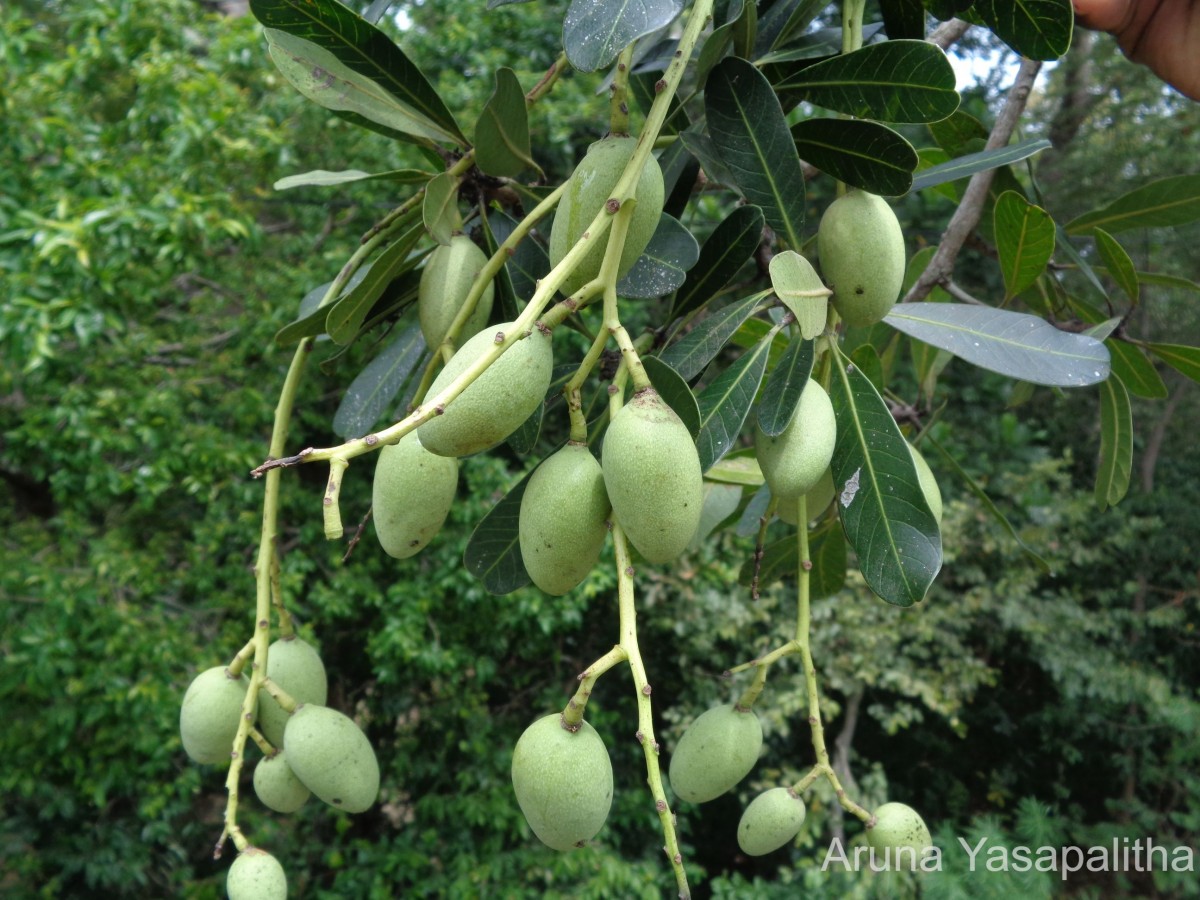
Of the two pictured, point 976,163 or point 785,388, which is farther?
point 976,163

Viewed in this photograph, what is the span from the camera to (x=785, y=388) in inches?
19.5

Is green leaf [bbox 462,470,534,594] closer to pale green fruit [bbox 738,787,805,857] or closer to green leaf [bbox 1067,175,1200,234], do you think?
pale green fruit [bbox 738,787,805,857]

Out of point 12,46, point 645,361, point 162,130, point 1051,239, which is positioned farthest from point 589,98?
point 645,361

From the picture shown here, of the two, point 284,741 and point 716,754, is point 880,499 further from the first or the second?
point 284,741

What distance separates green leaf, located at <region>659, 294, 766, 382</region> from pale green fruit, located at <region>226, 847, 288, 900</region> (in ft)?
1.26

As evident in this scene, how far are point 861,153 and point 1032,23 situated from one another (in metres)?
0.13

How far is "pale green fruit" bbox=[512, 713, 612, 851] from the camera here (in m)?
0.41

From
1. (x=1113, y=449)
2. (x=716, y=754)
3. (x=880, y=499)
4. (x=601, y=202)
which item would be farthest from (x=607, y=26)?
(x=1113, y=449)

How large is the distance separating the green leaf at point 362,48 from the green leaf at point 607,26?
0.55 ft

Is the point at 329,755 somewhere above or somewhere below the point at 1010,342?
below

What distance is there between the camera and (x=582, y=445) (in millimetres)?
444

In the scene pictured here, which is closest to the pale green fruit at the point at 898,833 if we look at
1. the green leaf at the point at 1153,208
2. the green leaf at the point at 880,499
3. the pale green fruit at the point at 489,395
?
the green leaf at the point at 880,499

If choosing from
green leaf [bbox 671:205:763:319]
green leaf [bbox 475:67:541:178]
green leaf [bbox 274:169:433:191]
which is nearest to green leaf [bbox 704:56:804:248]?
green leaf [bbox 671:205:763:319]

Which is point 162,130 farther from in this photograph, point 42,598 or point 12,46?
point 42,598
